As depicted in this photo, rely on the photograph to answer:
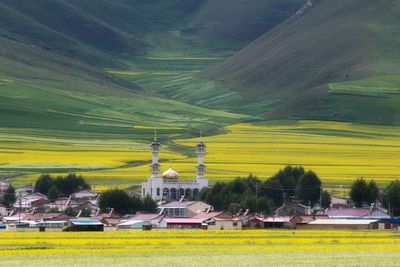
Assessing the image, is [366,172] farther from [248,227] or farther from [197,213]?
[248,227]

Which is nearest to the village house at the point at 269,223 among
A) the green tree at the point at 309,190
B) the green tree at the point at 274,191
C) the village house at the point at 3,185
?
the green tree at the point at 274,191

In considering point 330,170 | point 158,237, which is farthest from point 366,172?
point 158,237

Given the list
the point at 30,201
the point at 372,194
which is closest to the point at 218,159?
the point at 30,201

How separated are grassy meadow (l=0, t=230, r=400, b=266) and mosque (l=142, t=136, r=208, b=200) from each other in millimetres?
56376

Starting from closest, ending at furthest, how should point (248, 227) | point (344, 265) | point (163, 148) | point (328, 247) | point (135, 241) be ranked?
1. point (344, 265)
2. point (328, 247)
3. point (135, 241)
4. point (248, 227)
5. point (163, 148)

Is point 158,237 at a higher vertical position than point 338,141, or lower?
lower

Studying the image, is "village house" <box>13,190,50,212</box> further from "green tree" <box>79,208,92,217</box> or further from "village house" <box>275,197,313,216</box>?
"village house" <box>275,197,313,216</box>

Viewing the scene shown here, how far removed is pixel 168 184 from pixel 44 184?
38.6 feet

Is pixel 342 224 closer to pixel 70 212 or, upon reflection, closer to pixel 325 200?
pixel 70 212

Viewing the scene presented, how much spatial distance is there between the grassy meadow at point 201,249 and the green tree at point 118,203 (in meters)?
35.8

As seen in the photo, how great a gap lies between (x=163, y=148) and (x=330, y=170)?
3604cm

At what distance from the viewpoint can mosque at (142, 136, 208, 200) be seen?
470 feet

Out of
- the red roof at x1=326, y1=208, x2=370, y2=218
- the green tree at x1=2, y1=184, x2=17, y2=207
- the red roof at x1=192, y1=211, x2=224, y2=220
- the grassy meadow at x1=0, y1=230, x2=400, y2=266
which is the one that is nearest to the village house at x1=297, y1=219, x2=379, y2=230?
the red roof at x1=192, y1=211, x2=224, y2=220

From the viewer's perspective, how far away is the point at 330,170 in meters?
158
